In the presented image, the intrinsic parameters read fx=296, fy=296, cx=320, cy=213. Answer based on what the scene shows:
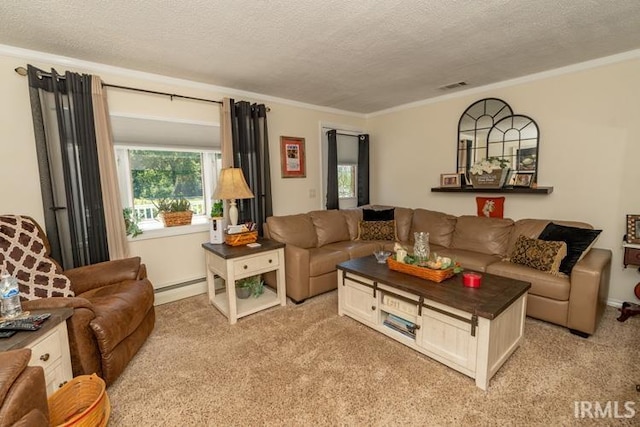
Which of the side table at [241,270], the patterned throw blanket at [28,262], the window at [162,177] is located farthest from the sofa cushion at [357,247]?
the patterned throw blanket at [28,262]

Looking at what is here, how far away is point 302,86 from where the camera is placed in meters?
3.42

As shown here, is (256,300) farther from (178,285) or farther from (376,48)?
(376,48)

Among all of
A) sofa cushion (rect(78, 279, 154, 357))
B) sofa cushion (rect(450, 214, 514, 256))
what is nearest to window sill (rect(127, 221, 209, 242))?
sofa cushion (rect(78, 279, 154, 357))

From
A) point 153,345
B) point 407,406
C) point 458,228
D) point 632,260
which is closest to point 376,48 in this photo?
point 458,228

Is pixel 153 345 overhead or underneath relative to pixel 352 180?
underneath

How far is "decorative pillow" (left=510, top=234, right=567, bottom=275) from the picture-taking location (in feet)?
8.38

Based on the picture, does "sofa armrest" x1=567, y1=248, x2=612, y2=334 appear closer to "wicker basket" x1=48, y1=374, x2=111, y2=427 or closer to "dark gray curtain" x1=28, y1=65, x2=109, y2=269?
"wicker basket" x1=48, y1=374, x2=111, y2=427

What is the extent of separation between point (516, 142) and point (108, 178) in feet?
14.0

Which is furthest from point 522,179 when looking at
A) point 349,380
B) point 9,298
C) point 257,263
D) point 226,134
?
point 9,298

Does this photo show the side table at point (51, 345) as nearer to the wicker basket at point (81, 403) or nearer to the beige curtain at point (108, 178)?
the wicker basket at point (81, 403)

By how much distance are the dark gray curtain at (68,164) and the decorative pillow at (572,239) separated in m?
4.11

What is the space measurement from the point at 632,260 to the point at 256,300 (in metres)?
3.45

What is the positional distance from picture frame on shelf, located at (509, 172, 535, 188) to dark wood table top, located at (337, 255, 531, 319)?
5.11 feet

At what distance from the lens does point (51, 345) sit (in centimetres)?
152
